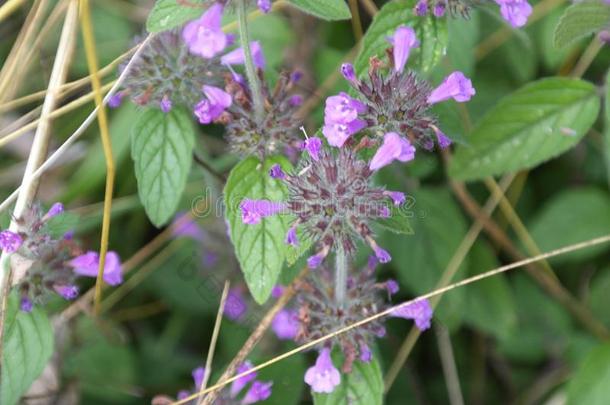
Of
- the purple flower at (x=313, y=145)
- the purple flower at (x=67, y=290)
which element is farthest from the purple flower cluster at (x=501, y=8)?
the purple flower at (x=67, y=290)

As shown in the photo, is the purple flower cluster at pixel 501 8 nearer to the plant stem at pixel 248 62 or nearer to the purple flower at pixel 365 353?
the plant stem at pixel 248 62

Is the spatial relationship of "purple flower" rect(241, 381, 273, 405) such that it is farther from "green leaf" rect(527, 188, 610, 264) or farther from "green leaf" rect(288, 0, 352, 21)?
"green leaf" rect(527, 188, 610, 264)

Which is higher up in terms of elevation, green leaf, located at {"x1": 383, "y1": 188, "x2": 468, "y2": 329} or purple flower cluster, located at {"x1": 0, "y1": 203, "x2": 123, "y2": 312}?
purple flower cluster, located at {"x1": 0, "y1": 203, "x2": 123, "y2": 312}

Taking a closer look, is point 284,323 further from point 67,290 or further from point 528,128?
point 528,128

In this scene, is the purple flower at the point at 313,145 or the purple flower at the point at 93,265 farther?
the purple flower at the point at 93,265

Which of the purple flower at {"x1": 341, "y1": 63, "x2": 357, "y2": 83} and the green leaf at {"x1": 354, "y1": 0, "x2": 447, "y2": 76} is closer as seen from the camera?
the purple flower at {"x1": 341, "y1": 63, "x2": 357, "y2": 83}

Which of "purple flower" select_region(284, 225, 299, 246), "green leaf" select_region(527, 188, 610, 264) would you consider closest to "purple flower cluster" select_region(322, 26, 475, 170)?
"purple flower" select_region(284, 225, 299, 246)

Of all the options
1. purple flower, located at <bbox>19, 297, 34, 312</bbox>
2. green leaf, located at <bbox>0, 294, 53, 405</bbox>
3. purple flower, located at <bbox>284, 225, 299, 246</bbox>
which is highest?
purple flower, located at <bbox>284, 225, 299, 246</bbox>
